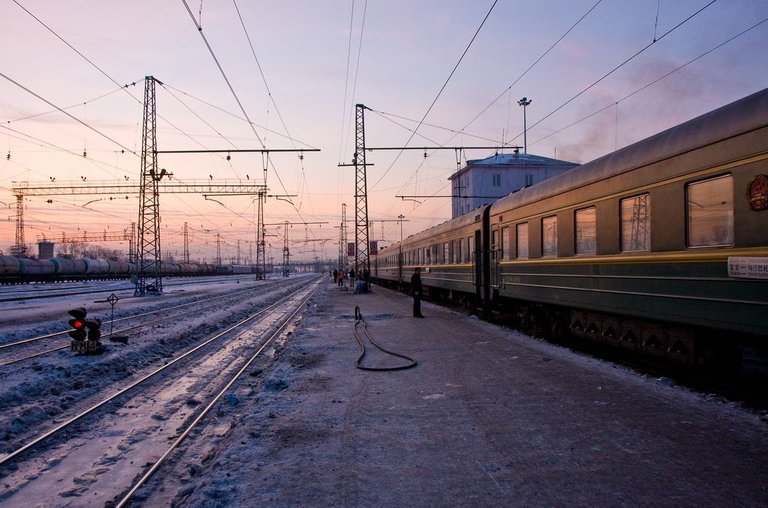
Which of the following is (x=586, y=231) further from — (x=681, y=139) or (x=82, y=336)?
(x=82, y=336)

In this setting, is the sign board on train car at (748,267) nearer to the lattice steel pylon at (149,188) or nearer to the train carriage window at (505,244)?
the train carriage window at (505,244)

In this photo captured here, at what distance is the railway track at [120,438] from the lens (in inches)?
221

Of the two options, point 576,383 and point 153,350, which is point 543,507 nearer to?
point 576,383

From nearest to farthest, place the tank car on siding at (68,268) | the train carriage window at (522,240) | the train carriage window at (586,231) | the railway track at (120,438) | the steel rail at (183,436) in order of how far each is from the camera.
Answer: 1. the steel rail at (183,436)
2. the railway track at (120,438)
3. the train carriage window at (586,231)
4. the train carriage window at (522,240)
5. the tank car on siding at (68,268)

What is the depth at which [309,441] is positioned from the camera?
6438 mm

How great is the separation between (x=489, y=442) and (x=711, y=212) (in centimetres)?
415

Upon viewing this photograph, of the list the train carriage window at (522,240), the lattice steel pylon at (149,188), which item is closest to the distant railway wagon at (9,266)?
the lattice steel pylon at (149,188)

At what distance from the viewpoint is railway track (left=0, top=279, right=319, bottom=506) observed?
561cm

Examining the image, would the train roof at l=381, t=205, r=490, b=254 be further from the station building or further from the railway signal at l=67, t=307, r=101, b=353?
the station building

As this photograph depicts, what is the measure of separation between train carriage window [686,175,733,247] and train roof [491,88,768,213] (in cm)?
55

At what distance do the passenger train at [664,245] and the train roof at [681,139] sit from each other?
2 cm

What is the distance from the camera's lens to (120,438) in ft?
23.9

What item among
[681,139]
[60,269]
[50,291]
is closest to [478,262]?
[681,139]

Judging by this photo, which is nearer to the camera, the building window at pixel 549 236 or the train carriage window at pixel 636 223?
the train carriage window at pixel 636 223
